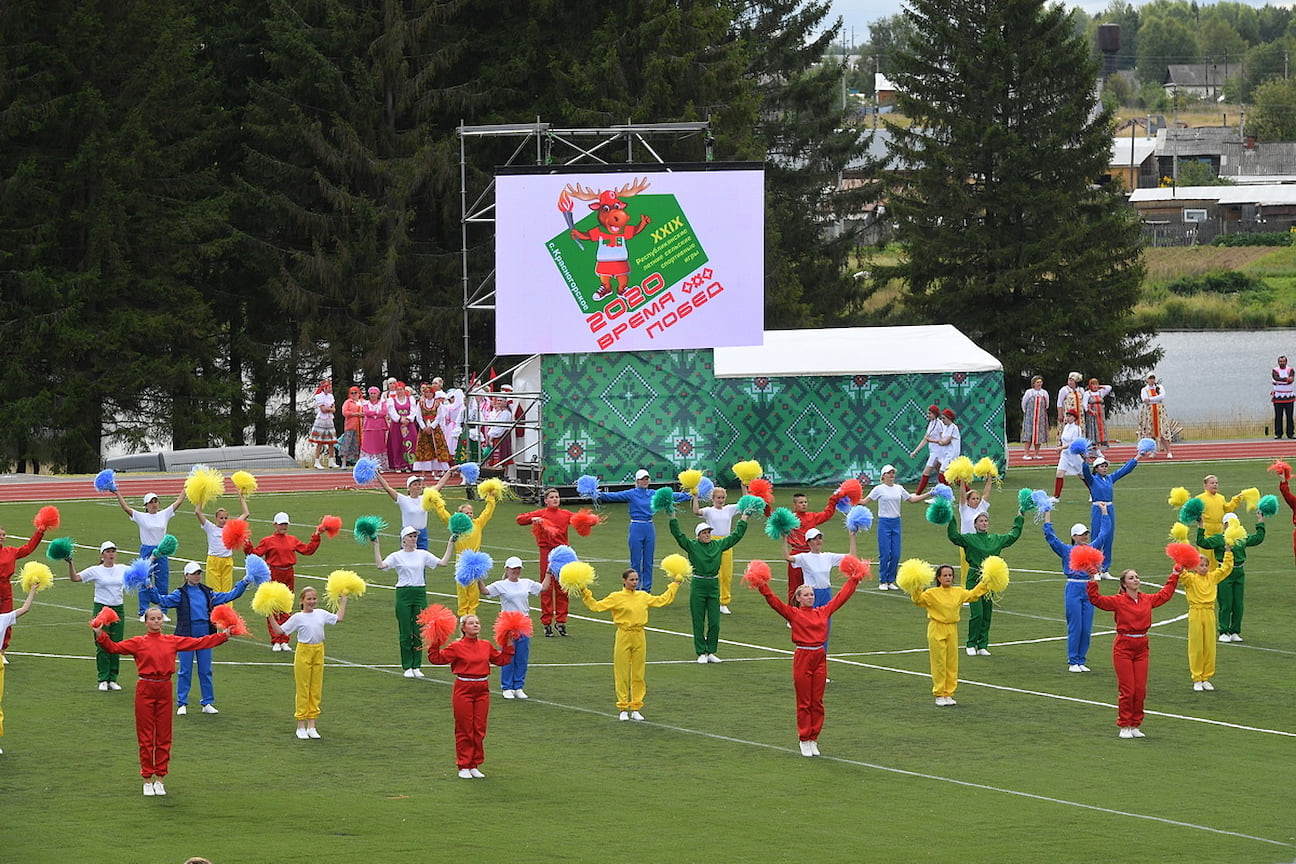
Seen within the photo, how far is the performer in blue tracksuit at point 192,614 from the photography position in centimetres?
1827

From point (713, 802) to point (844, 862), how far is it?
79.7 inches

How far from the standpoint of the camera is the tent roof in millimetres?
36188

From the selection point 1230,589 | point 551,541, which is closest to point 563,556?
point 551,541

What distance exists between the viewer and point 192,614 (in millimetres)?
18375

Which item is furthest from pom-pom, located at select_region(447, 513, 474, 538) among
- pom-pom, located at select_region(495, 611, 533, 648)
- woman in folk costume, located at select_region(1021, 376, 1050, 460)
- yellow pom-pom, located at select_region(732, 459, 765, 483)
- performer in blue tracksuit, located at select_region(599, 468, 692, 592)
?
woman in folk costume, located at select_region(1021, 376, 1050, 460)

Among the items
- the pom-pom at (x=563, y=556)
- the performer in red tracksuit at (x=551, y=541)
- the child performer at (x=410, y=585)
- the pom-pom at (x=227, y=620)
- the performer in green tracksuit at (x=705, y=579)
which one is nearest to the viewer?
the pom-pom at (x=227, y=620)

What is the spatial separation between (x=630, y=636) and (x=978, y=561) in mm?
5216

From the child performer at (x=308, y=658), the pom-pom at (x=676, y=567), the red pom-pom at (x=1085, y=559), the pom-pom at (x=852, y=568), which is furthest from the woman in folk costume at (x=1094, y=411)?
the child performer at (x=308, y=658)

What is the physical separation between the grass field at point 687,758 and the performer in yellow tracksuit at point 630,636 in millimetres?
313

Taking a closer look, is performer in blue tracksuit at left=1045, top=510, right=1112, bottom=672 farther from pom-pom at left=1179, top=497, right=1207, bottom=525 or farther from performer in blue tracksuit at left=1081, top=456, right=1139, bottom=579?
performer in blue tracksuit at left=1081, top=456, right=1139, bottom=579

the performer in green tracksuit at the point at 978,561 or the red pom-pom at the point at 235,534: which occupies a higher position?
the red pom-pom at the point at 235,534

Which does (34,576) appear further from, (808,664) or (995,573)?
(995,573)

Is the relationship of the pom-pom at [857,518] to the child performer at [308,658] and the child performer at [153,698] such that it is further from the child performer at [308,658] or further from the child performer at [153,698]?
the child performer at [153,698]

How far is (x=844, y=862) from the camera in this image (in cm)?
1379
